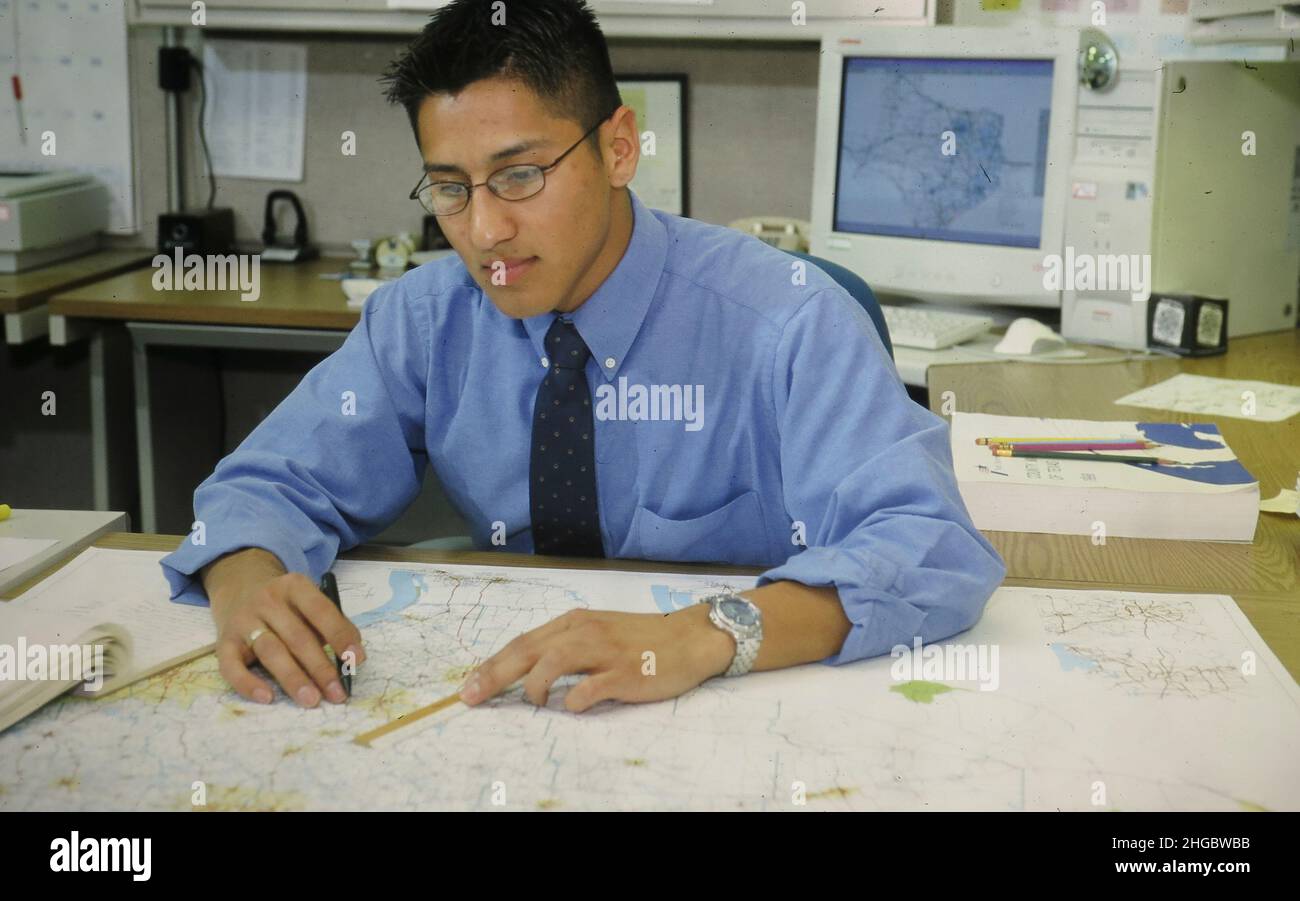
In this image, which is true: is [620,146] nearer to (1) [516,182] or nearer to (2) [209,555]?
(1) [516,182]

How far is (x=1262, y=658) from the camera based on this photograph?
0.97 m

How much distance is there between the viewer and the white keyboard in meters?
2.04

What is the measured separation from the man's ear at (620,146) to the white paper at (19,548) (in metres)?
0.59

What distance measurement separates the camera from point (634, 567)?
1.14 metres

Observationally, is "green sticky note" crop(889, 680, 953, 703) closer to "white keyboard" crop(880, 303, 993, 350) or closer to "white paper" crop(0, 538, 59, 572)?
"white paper" crop(0, 538, 59, 572)

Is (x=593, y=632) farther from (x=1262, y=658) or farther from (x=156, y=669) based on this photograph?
(x=1262, y=658)

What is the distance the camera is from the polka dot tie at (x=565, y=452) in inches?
46.9

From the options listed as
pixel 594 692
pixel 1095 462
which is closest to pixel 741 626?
pixel 594 692

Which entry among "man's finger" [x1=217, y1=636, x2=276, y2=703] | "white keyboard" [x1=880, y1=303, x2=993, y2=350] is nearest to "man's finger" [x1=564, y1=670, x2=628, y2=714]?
"man's finger" [x1=217, y1=636, x2=276, y2=703]

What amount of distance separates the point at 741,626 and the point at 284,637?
320 millimetres

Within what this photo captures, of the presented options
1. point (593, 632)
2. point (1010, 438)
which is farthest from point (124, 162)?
point (593, 632)

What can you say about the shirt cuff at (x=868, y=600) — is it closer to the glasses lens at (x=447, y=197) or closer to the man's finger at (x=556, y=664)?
the man's finger at (x=556, y=664)

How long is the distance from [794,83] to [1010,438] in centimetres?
139

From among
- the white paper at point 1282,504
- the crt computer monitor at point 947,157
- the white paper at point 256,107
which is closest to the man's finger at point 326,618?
the white paper at point 1282,504
